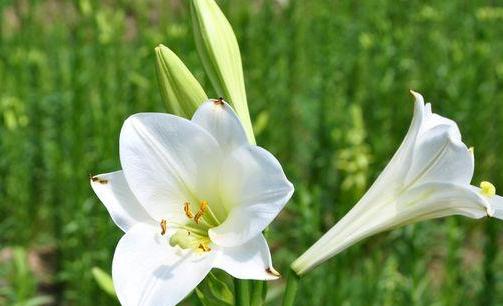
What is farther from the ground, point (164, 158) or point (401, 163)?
point (164, 158)

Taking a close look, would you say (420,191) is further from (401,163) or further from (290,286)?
(290,286)

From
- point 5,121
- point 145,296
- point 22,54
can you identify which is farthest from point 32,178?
point 145,296

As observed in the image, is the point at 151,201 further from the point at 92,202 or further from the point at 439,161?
the point at 92,202

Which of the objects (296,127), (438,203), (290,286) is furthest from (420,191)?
(296,127)

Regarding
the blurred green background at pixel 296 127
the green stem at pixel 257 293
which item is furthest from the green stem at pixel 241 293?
the blurred green background at pixel 296 127

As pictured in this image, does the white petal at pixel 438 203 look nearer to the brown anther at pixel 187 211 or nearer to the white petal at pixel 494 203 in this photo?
the white petal at pixel 494 203

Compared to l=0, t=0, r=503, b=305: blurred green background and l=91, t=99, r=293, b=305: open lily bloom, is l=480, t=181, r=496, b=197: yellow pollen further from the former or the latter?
l=0, t=0, r=503, b=305: blurred green background
